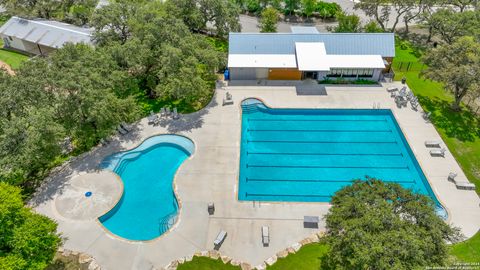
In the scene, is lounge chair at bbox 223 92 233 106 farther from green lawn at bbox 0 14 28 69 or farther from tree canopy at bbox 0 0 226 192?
green lawn at bbox 0 14 28 69

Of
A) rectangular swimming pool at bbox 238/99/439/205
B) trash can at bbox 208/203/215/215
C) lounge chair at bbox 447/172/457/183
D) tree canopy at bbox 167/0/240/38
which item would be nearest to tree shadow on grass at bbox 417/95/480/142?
rectangular swimming pool at bbox 238/99/439/205

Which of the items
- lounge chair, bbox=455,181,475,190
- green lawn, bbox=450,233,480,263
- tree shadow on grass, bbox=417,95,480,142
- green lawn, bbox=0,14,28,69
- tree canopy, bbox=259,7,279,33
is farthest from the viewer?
tree canopy, bbox=259,7,279,33

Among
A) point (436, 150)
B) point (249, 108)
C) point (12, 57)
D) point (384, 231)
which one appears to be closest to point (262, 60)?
point (249, 108)

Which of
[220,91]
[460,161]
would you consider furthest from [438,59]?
[220,91]

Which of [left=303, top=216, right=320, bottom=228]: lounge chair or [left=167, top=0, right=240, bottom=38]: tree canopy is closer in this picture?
[left=303, top=216, right=320, bottom=228]: lounge chair

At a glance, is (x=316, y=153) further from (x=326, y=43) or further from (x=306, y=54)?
(x=326, y=43)
